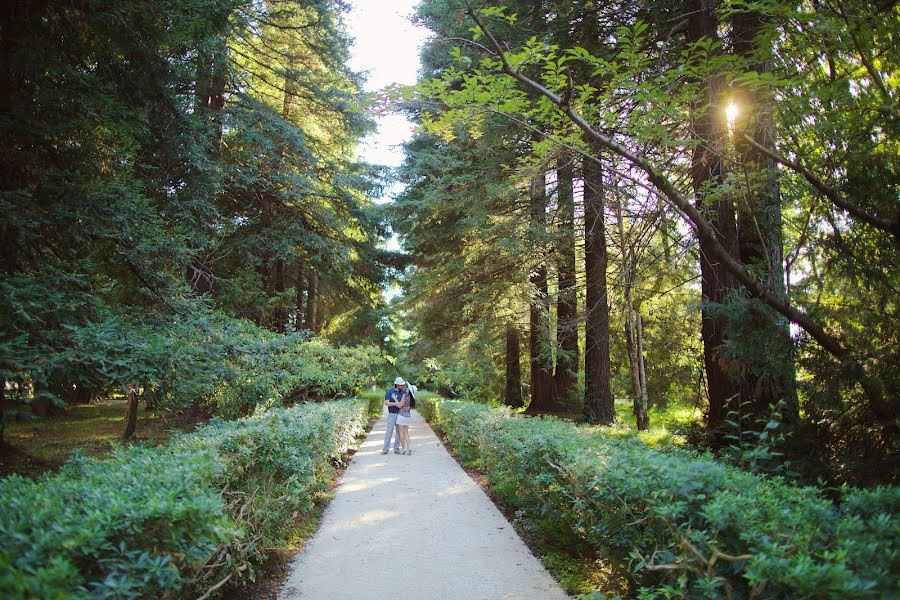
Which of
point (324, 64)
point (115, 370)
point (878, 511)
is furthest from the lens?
point (324, 64)

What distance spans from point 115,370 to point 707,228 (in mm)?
6396

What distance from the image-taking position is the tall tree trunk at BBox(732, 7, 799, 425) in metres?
4.26

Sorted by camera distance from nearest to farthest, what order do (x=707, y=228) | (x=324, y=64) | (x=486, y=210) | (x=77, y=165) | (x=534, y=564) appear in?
(x=707, y=228) < (x=534, y=564) < (x=77, y=165) < (x=486, y=210) < (x=324, y=64)

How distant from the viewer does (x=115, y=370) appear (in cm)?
591

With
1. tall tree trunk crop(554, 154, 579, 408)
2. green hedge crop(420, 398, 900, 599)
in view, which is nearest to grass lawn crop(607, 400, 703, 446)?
tall tree trunk crop(554, 154, 579, 408)

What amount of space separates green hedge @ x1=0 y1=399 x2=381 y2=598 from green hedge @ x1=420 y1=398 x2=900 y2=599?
7.86 ft

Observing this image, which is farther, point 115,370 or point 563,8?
point 563,8

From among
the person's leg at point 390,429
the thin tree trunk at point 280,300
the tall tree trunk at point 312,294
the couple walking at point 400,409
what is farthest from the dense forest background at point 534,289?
the tall tree trunk at point 312,294

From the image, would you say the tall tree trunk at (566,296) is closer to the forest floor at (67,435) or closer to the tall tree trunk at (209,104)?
the tall tree trunk at (209,104)

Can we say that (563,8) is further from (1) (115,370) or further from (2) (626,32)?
(1) (115,370)

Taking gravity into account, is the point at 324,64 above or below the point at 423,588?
above

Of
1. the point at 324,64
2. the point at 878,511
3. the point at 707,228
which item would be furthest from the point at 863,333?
the point at 324,64

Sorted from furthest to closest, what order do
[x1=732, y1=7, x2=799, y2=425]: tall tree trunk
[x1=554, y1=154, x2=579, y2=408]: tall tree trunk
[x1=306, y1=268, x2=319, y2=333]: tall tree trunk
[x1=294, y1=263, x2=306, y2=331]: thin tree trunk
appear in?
1. [x1=306, y1=268, x2=319, y2=333]: tall tree trunk
2. [x1=294, y1=263, x2=306, y2=331]: thin tree trunk
3. [x1=554, y1=154, x2=579, y2=408]: tall tree trunk
4. [x1=732, y1=7, x2=799, y2=425]: tall tree trunk

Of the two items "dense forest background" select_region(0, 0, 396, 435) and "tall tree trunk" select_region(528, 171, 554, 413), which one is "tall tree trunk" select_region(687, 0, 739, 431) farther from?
"dense forest background" select_region(0, 0, 396, 435)
